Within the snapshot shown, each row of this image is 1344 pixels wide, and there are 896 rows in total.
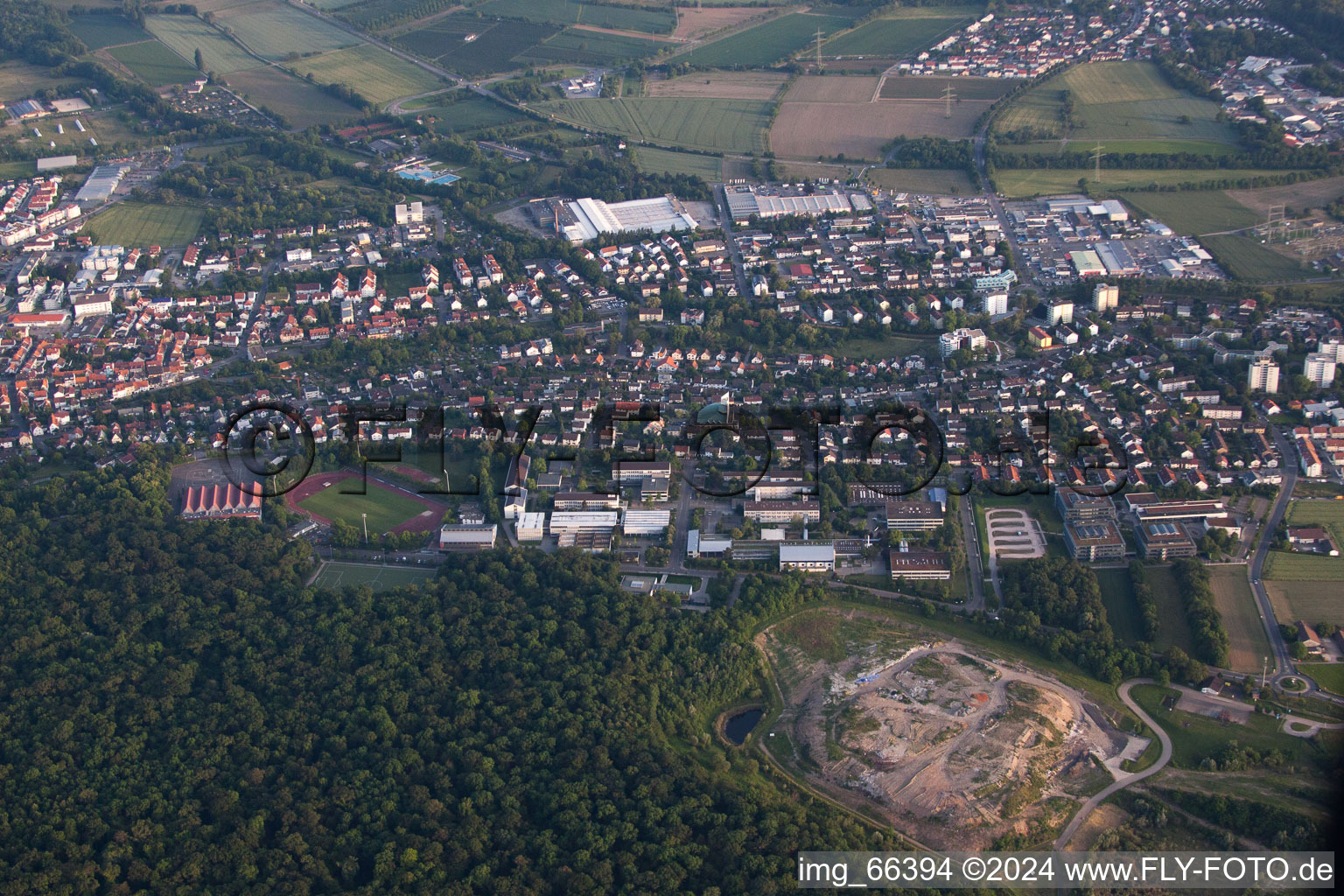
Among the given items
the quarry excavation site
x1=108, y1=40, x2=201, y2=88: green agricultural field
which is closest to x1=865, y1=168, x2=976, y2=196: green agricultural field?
the quarry excavation site

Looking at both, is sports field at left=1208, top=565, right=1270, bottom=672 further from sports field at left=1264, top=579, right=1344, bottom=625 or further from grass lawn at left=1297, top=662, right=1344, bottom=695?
grass lawn at left=1297, top=662, right=1344, bottom=695

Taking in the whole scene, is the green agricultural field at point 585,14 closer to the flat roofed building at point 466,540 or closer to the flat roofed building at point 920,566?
the flat roofed building at point 466,540

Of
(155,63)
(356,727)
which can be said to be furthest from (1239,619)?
(155,63)

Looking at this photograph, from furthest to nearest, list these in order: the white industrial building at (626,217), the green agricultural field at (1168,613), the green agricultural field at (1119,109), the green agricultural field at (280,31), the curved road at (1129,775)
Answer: the green agricultural field at (280,31) < the green agricultural field at (1119,109) < the white industrial building at (626,217) < the green agricultural field at (1168,613) < the curved road at (1129,775)

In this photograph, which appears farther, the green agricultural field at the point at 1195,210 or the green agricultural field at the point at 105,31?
the green agricultural field at the point at 105,31

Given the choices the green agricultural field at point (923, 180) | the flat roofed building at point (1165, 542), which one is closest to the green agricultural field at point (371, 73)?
the green agricultural field at point (923, 180)

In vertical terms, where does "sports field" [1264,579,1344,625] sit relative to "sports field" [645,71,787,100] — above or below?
below

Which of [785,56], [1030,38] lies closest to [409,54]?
[785,56]
